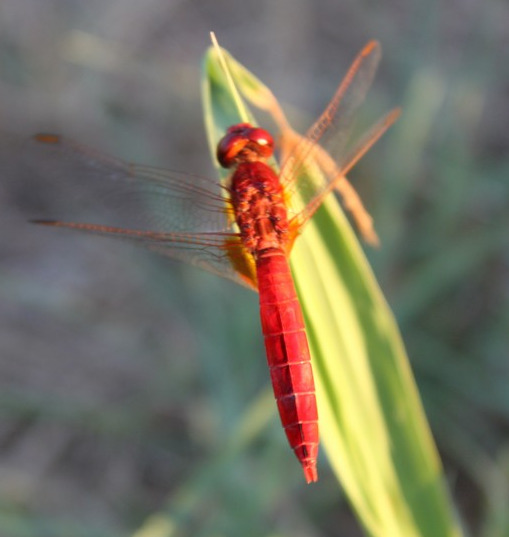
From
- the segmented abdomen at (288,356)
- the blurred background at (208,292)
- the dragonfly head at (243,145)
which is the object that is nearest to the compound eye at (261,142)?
the dragonfly head at (243,145)

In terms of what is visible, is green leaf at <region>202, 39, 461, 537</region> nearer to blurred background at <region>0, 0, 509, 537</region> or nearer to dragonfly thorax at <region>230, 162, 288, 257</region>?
dragonfly thorax at <region>230, 162, 288, 257</region>

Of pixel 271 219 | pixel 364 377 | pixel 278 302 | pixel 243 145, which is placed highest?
pixel 243 145

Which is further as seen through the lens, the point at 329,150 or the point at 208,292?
the point at 208,292

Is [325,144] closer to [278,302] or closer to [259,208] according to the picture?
[259,208]

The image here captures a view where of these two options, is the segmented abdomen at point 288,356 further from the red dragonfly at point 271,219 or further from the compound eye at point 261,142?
the compound eye at point 261,142

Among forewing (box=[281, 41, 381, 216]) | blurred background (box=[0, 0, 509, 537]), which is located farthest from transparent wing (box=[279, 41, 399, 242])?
blurred background (box=[0, 0, 509, 537])

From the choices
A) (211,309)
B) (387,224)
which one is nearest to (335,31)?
(387,224)

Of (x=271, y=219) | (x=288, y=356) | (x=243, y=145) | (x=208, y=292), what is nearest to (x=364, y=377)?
(x=288, y=356)
